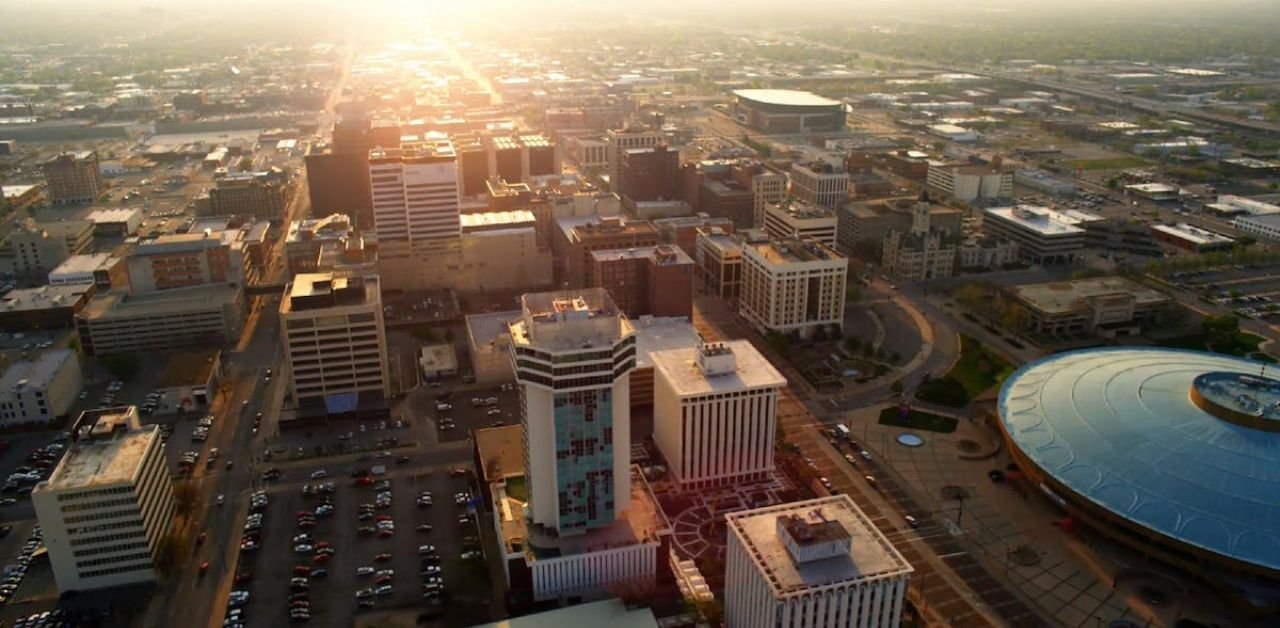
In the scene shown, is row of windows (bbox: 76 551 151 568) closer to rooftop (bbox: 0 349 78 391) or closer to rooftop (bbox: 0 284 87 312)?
rooftop (bbox: 0 349 78 391)

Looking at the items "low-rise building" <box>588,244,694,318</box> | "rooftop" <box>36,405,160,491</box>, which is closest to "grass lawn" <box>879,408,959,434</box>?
"low-rise building" <box>588,244,694,318</box>

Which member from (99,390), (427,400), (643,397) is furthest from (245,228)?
(643,397)

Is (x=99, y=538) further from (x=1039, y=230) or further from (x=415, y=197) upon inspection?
(x=1039, y=230)

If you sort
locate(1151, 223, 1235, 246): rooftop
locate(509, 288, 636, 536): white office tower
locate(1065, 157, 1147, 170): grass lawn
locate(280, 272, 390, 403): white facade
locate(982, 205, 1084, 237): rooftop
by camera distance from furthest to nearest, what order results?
locate(1065, 157, 1147, 170): grass lawn
locate(1151, 223, 1235, 246): rooftop
locate(982, 205, 1084, 237): rooftop
locate(280, 272, 390, 403): white facade
locate(509, 288, 636, 536): white office tower

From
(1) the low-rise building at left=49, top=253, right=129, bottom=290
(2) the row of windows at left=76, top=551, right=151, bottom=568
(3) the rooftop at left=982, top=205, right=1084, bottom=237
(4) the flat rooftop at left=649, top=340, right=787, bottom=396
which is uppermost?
(4) the flat rooftop at left=649, top=340, right=787, bottom=396

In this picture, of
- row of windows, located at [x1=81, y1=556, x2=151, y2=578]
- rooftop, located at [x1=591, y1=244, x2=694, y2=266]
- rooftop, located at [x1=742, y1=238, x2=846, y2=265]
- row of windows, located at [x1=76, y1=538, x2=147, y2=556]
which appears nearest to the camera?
row of windows, located at [x1=76, y1=538, x2=147, y2=556]

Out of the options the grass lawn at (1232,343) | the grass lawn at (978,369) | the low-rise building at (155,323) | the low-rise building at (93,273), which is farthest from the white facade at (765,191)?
the low-rise building at (93,273)

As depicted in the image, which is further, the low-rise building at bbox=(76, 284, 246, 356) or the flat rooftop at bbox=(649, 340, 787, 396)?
the low-rise building at bbox=(76, 284, 246, 356)
